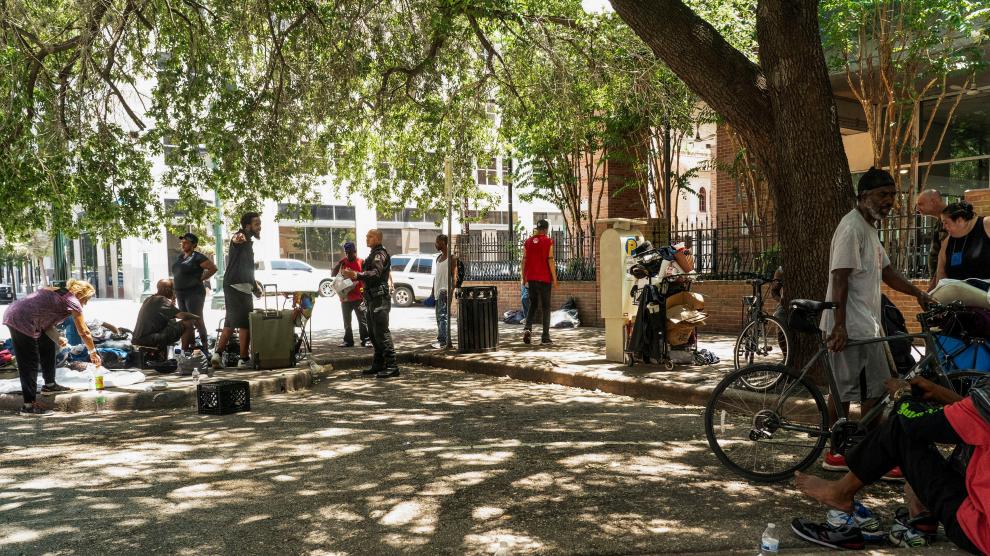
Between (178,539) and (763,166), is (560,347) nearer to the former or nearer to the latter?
(763,166)

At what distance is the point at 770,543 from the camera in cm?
Result: 394

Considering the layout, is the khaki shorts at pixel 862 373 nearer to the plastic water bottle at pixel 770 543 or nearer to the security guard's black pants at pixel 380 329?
the plastic water bottle at pixel 770 543

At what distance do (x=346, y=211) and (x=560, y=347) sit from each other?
30925 mm

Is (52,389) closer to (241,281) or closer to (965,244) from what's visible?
(241,281)

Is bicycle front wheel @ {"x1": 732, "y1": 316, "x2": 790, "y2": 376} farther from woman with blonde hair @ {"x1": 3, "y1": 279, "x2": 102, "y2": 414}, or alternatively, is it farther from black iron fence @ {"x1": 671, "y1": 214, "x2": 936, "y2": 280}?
woman with blonde hair @ {"x1": 3, "y1": 279, "x2": 102, "y2": 414}

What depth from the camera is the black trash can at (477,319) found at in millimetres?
12867

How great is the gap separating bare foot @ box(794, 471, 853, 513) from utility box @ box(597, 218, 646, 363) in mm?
6414

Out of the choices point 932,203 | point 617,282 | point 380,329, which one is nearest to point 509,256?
point 617,282

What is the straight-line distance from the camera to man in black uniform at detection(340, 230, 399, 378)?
10820 mm

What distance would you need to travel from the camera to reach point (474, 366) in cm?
1188

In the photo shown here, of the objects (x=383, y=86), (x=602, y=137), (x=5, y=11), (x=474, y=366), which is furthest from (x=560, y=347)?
(x=5, y=11)

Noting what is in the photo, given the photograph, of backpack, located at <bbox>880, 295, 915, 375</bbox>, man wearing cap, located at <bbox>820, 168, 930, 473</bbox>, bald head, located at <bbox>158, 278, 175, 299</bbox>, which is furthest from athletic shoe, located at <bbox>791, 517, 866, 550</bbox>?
bald head, located at <bbox>158, 278, 175, 299</bbox>

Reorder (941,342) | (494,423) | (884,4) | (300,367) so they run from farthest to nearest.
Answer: (884,4)
(300,367)
(494,423)
(941,342)

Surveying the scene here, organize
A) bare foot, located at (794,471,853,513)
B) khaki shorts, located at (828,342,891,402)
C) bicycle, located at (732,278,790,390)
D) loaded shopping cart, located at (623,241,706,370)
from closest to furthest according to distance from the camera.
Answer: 1. bare foot, located at (794,471,853,513)
2. khaki shorts, located at (828,342,891,402)
3. bicycle, located at (732,278,790,390)
4. loaded shopping cart, located at (623,241,706,370)
